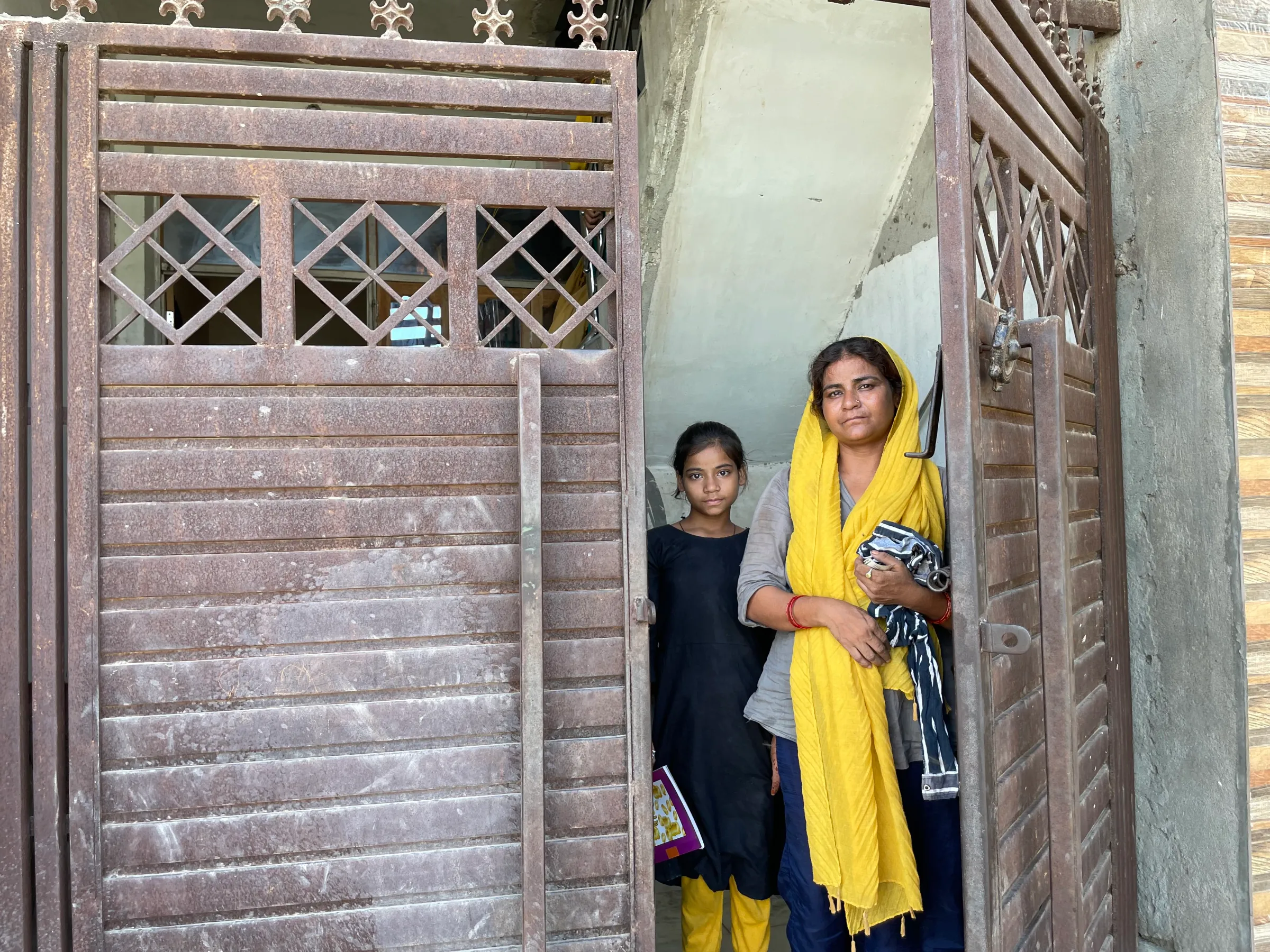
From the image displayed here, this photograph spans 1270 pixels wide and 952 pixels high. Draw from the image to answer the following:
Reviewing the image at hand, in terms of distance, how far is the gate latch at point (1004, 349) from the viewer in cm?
173

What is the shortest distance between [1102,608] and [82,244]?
2.49 metres

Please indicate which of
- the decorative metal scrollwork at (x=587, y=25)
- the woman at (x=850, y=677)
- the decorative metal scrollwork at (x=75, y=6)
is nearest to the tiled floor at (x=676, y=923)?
the woman at (x=850, y=677)

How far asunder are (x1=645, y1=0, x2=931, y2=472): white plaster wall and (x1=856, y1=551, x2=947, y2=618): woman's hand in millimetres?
1889

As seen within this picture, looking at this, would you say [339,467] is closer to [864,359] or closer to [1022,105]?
[864,359]

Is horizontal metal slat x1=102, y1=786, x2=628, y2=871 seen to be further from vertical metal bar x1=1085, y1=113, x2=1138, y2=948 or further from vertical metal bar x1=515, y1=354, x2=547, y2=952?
vertical metal bar x1=1085, y1=113, x2=1138, y2=948

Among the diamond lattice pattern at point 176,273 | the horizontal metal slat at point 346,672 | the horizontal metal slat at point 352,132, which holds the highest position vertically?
the horizontal metal slat at point 352,132

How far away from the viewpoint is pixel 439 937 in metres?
1.73

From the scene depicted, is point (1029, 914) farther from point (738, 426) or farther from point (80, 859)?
point (738, 426)

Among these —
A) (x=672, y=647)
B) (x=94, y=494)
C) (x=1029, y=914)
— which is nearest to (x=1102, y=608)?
(x=1029, y=914)

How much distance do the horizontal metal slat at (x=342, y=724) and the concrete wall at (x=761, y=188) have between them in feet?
6.50

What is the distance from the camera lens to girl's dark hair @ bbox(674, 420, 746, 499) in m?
2.62

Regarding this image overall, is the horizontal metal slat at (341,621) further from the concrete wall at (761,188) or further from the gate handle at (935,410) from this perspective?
the concrete wall at (761,188)

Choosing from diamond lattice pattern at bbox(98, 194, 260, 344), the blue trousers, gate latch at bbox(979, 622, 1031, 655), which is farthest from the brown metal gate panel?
diamond lattice pattern at bbox(98, 194, 260, 344)

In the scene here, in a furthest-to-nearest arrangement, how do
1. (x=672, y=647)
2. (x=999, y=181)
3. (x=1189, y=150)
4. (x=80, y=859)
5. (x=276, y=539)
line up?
(x=672, y=647) < (x=1189, y=150) < (x=999, y=181) < (x=276, y=539) < (x=80, y=859)
